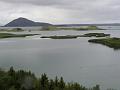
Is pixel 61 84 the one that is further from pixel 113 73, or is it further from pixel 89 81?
pixel 113 73

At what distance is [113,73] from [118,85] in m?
4.02

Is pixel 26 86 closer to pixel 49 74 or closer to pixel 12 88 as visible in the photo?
pixel 12 88

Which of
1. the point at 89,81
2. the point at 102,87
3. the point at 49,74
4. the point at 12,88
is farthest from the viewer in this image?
the point at 49,74

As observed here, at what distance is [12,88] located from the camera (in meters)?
14.6

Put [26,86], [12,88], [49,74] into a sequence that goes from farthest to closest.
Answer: [49,74], [26,86], [12,88]

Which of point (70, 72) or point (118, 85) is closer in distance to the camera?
point (118, 85)

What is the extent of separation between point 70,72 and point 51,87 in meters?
8.21

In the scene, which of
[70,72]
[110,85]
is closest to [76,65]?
[70,72]

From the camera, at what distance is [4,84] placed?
15.3 m

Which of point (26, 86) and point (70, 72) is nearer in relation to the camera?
point (26, 86)

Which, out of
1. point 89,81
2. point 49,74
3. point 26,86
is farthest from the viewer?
point 49,74

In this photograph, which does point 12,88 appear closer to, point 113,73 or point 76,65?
point 113,73

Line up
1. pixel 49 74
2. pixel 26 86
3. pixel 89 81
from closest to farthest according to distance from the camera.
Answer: pixel 26 86 < pixel 89 81 < pixel 49 74

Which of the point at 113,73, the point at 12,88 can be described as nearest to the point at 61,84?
the point at 12,88
